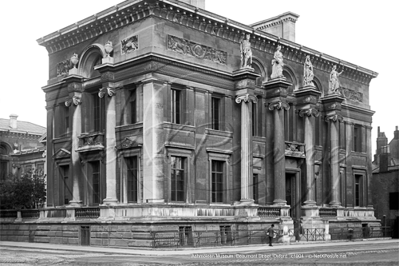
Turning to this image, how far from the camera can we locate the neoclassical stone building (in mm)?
35562

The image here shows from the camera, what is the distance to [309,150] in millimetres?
45469

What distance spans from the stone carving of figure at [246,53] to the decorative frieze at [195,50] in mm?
1192

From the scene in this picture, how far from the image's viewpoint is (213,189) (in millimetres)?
38656

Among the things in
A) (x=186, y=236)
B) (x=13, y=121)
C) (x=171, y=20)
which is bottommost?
(x=186, y=236)

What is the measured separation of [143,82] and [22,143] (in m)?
39.6

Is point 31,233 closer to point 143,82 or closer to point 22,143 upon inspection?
point 143,82

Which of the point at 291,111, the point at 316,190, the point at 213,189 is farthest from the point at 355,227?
the point at 213,189

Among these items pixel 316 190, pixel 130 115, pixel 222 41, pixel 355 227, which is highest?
pixel 222 41

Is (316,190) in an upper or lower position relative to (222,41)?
lower

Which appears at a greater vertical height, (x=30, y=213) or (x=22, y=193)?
(x=22, y=193)

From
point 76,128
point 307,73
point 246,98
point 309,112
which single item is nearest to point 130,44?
point 76,128

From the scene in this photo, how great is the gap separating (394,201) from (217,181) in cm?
2540

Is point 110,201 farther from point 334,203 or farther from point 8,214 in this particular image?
point 334,203

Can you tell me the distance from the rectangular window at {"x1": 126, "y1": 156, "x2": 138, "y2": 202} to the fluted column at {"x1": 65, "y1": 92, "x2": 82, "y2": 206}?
4517mm
